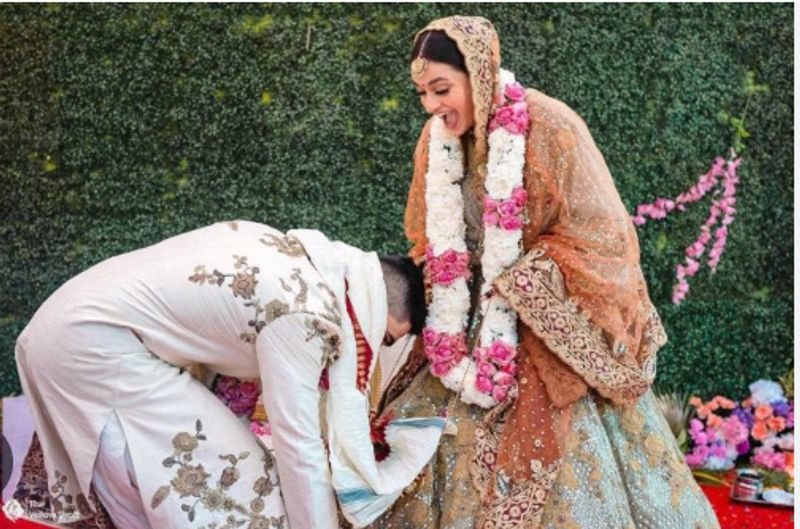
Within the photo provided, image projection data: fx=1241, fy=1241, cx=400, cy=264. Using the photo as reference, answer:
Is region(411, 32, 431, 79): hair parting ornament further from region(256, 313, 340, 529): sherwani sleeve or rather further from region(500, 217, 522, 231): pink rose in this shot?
region(256, 313, 340, 529): sherwani sleeve

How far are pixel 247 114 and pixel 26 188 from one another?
1.17 meters

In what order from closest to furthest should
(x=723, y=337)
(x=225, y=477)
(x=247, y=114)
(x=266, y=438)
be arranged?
(x=225, y=477), (x=266, y=438), (x=247, y=114), (x=723, y=337)

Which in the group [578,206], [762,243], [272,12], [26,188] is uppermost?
[272,12]

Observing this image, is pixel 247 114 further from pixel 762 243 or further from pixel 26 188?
pixel 762 243

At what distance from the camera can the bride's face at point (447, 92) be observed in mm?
3910

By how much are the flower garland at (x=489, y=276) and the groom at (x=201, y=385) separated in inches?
18.9

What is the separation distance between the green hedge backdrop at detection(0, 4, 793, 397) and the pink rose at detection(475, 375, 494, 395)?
241 cm

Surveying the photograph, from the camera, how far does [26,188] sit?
6.20 meters

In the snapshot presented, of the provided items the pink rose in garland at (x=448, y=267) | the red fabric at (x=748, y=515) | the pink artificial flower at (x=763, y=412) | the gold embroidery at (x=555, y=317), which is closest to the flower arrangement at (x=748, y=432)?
the pink artificial flower at (x=763, y=412)

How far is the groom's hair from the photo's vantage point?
3775 millimetres

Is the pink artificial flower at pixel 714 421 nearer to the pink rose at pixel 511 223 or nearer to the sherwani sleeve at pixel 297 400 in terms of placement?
the pink rose at pixel 511 223

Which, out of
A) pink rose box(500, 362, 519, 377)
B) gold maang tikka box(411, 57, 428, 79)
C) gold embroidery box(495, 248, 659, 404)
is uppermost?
gold maang tikka box(411, 57, 428, 79)

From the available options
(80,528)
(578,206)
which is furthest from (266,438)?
(578,206)

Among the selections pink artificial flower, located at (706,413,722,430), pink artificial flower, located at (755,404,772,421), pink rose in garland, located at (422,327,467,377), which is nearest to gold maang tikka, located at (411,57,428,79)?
pink rose in garland, located at (422,327,467,377)
